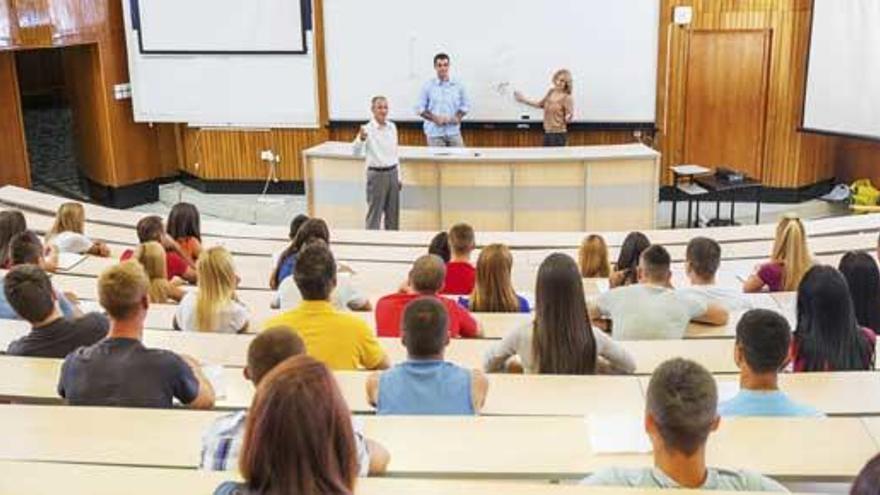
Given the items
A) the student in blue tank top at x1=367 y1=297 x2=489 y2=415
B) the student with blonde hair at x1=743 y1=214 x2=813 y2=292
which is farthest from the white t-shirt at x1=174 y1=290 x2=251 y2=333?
the student with blonde hair at x1=743 y1=214 x2=813 y2=292

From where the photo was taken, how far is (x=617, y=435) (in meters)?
2.56

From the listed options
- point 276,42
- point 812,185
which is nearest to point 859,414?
point 812,185

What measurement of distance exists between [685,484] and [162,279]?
3394 millimetres

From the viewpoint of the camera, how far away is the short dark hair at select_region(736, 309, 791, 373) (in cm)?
270

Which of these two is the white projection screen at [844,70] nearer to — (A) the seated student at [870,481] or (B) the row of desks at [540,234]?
(B) the row of desks at [540,234]

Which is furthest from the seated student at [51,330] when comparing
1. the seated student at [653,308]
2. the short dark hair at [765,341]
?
the short dark hair at [765,341]

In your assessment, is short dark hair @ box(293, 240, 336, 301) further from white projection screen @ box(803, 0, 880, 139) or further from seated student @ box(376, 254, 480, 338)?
white projection screen @ box(803, 0, 880, 139)

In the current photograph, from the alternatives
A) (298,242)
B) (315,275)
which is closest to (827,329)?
(315,275)

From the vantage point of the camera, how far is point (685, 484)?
2.06 metres

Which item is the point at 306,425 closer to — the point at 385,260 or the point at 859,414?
the point at 859,414

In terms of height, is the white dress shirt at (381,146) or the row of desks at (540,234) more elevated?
the white dress shirt at (381,146)

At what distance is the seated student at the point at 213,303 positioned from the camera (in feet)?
13.3

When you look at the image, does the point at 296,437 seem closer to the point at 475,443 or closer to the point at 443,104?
the point at 475,443

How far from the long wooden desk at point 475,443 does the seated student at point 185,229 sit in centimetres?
295
